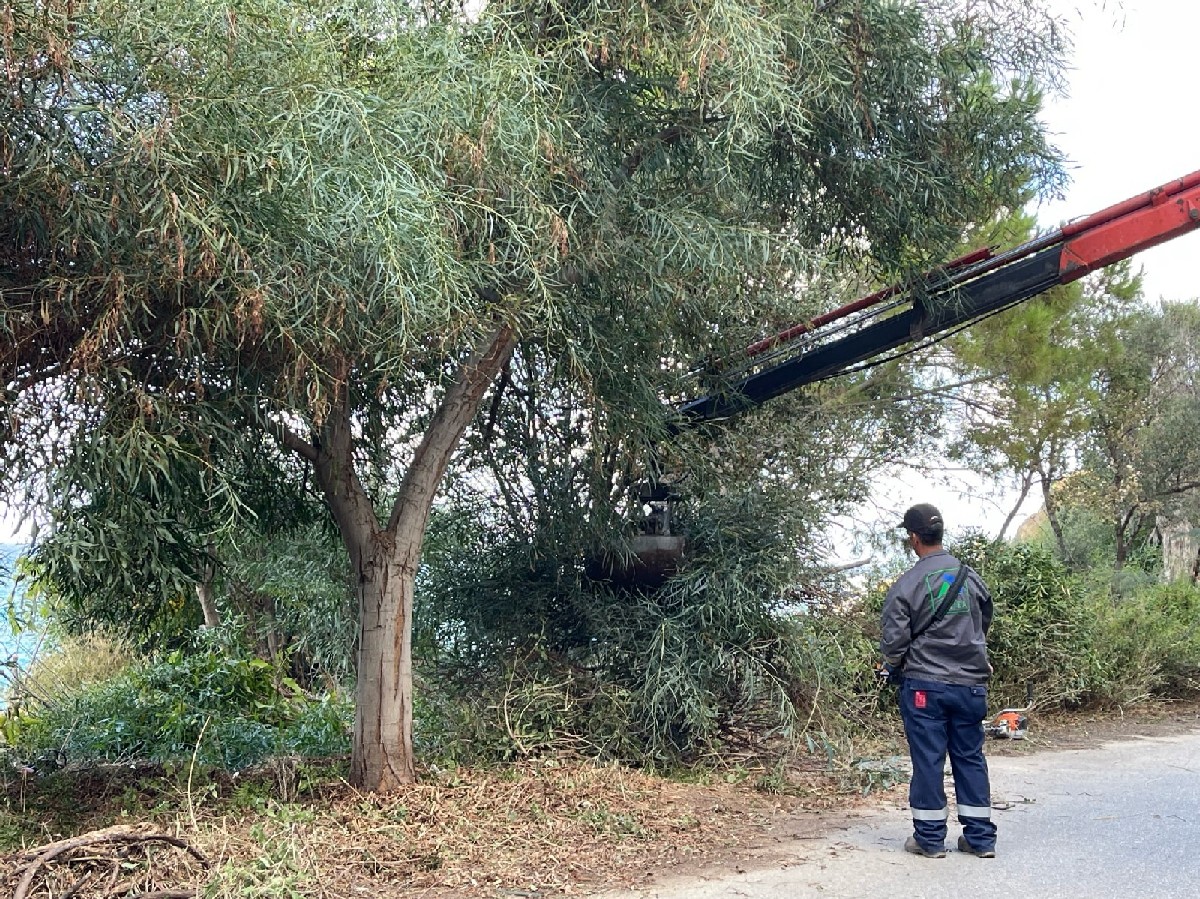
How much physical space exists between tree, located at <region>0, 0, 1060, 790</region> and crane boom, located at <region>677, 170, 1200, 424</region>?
0.68m

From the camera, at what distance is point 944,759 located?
589 cm

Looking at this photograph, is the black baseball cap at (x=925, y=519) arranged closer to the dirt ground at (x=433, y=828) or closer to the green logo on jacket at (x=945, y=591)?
the green logo on jacket at (x=945, y=591)

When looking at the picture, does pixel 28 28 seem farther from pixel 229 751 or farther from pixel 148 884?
pixel 229 751

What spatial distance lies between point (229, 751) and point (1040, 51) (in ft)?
26.3

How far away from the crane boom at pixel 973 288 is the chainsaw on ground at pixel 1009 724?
3.47 m

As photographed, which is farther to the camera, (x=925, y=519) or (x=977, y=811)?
(x=925, y=519)

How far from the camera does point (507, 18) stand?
22.1 feet

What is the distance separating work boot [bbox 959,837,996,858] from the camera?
19.2ft

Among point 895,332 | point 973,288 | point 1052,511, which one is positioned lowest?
point 1052,511

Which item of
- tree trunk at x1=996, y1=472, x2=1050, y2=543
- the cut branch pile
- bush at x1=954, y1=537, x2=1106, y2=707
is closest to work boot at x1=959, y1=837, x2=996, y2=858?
the cut branch pile

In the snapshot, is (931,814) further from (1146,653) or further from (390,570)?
(1146,653)

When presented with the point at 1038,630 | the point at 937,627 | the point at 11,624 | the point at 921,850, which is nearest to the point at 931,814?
the point at 921,850

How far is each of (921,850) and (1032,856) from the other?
0.56m

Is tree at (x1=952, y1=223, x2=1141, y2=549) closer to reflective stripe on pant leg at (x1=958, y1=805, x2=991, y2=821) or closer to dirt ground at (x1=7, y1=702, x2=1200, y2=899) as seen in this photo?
dirt ground at (x1=7, y1=702, x2=1200, y2=899)
